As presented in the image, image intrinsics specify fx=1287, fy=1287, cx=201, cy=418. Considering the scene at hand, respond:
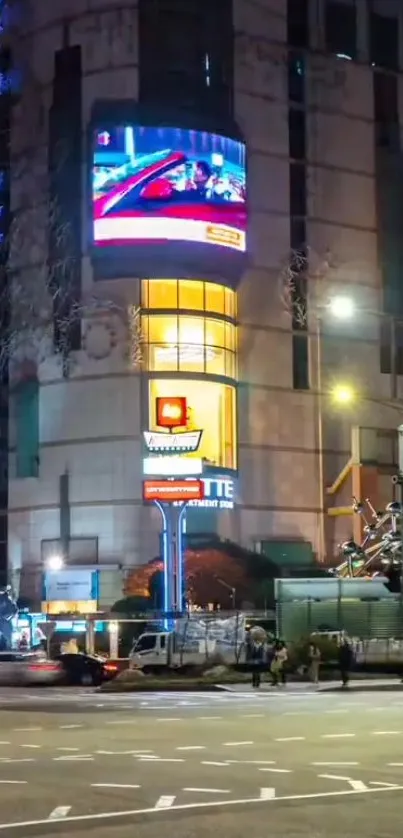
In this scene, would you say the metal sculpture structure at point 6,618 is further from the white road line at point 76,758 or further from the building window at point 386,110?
the white road line at point 76,758

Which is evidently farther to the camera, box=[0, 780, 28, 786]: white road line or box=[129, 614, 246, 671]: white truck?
box=[129, 614, 246, 671]: white truck

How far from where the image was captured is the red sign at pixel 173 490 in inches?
2403

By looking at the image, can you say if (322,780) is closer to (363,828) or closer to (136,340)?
(363,828)

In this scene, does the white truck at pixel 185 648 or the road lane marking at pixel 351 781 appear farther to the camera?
the white truck at pixel 185 648

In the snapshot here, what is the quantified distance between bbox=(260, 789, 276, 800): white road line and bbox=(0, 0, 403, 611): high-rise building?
166 feet

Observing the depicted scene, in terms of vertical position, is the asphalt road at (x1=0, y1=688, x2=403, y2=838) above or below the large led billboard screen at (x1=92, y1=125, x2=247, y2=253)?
below

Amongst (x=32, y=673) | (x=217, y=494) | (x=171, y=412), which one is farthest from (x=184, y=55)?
(x=32, y=673)

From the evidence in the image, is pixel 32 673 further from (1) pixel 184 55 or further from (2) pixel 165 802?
(1) pixel 184 55

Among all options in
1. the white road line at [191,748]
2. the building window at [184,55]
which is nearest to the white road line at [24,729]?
the white road line at [191,748]

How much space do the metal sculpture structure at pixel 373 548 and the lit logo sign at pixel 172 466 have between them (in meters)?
8.37

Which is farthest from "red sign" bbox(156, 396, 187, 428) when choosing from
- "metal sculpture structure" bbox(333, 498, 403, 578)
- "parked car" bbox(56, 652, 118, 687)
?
"parked car" bbox(56, 652, 118, 687)

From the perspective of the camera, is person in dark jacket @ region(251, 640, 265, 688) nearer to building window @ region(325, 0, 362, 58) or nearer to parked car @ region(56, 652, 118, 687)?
parked car @ region(56, 652, 118, 687)

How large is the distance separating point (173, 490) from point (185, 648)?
16486mm

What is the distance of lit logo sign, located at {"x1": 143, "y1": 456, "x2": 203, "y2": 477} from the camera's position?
65000 mm
